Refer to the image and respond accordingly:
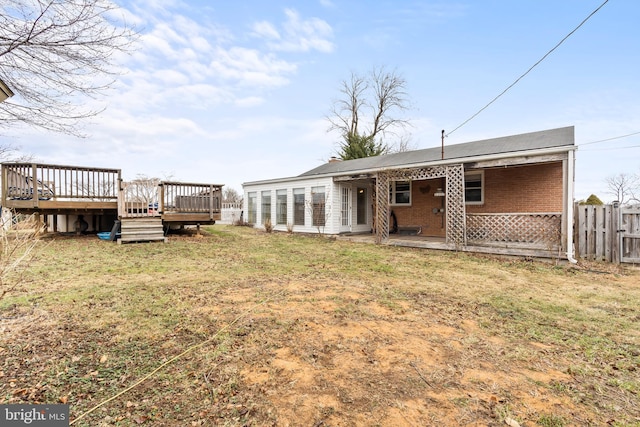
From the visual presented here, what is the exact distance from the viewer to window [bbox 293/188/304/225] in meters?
14.5

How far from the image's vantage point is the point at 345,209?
14.0 metres

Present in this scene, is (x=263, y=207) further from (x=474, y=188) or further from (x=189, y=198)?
(x=474, y=188)

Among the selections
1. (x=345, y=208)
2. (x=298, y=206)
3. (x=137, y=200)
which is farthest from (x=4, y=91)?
(x=345, y=208)

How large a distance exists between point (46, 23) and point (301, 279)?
16.1 feet

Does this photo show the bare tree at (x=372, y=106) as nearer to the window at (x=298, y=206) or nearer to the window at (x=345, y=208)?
the window at (x=298, y=206)

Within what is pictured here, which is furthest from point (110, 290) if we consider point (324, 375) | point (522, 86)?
point (522, 86)

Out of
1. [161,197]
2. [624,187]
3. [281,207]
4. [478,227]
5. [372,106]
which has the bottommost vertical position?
[478,227]

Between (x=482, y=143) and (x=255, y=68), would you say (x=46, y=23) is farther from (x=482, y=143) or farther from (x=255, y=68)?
(x=482, y=143)

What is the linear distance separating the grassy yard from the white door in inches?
318

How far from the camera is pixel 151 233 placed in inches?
381

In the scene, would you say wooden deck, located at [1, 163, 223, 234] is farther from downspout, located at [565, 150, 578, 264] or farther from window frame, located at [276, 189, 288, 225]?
downspout, located at [565, 150, 578, 264]

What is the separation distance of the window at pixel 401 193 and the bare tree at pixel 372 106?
49.2 ft
